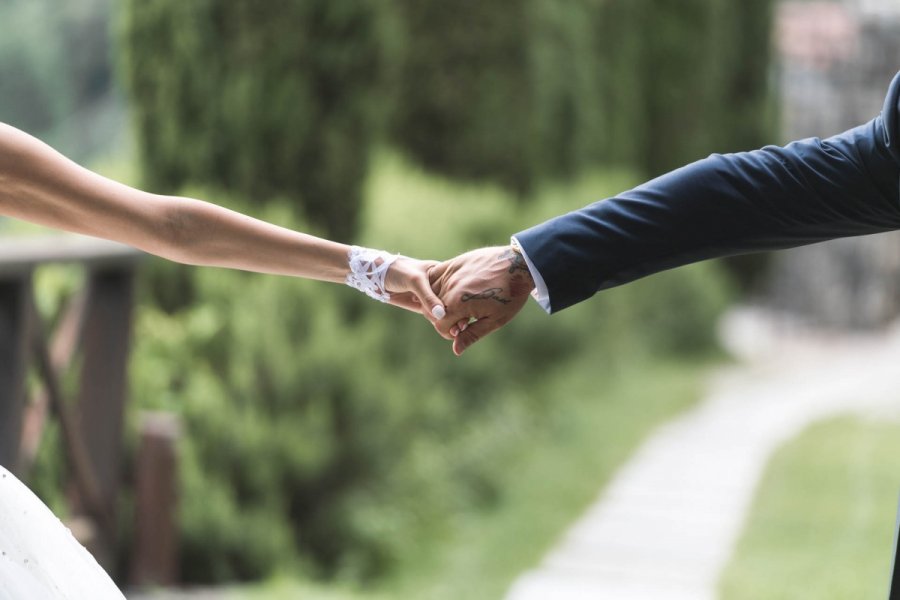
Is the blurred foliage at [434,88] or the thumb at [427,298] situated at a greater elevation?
the blurred foliage at [434,88]

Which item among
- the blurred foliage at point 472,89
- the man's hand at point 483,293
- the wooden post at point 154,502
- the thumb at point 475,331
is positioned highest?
the blurred foliage at point 472,89

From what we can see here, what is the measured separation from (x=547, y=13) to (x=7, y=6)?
19.9 metres

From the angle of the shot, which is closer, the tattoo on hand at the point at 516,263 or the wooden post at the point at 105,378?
the tattoo on hand at the point at 516,263


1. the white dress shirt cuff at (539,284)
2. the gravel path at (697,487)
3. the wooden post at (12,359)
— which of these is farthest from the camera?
the gravel path at (697,487)

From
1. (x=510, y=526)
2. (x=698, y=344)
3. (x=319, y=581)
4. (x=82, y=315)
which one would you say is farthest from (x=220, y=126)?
(x=698, y=344)

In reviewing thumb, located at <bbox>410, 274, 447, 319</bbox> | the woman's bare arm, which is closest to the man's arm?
thumb, located at <bbox>410, 274, 447, 319</bbox>

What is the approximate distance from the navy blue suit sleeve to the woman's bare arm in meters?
0.47

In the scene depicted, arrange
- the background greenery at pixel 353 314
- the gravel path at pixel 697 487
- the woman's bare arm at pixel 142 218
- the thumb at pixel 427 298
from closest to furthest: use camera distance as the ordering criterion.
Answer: the woman's bare arm at pixel 142 218
the thumb at pixel 427 298
the background greenery at pixel 353 314
the gravel path at pixel 697 487

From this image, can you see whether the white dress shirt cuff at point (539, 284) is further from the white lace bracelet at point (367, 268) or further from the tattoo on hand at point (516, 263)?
the white lace bracelet at point (367, 268)

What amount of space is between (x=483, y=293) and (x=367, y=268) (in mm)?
230

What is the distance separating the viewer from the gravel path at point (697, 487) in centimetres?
571

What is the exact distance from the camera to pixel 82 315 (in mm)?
4488

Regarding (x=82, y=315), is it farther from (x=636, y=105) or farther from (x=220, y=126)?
(x=636, y=105)

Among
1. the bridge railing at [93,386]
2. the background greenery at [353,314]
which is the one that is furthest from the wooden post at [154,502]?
the background greenery at [353,314]
